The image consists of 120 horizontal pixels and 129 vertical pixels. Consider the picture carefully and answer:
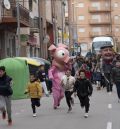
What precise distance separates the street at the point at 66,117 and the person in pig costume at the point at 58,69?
479mm

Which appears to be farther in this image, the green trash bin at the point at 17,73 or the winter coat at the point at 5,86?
the green trash bin at the point at 17,73

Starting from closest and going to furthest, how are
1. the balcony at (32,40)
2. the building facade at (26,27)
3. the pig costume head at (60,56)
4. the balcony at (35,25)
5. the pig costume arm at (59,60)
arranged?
the pig costume arm at (59,60) → the pig costume head at (60,56) → the building facade at (26,27) → the balcony at (32,40) → the balcony at (35,25)

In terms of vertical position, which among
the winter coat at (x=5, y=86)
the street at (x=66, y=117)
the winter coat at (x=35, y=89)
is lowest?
the street at (x=66, y=117)

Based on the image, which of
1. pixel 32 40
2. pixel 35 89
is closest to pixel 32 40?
pixel 32 40

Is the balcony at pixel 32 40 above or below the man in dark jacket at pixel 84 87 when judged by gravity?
above

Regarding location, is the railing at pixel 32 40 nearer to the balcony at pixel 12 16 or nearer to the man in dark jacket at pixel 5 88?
the balcony at pixel 12 16

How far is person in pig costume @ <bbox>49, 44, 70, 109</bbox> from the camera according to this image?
69.4ft

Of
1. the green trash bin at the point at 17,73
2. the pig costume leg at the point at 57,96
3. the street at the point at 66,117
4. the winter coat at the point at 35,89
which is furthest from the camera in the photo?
the green trash bin at the point at 17,73

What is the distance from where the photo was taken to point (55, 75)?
21719 mm

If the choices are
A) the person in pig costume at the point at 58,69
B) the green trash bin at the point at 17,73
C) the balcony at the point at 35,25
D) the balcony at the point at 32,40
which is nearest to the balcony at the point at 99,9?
the balcony at the point at 35,25

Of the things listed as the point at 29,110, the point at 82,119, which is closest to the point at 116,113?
the point at 82,119

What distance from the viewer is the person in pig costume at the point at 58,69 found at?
21145 millimetres

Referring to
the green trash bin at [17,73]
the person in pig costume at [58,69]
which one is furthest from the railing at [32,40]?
the person in pig costume at [58,69]

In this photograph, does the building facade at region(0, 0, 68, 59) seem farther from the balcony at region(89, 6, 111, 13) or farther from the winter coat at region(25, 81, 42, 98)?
the balcony at region(89, 6, 111, 13)
